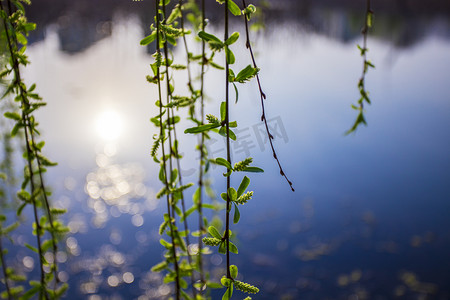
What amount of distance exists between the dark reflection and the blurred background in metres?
0.02

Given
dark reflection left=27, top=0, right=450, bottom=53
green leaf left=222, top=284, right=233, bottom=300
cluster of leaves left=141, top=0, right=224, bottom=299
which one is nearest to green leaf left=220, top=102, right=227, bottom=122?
cluster of leaves left=141, top=0, right=224, bottom=299

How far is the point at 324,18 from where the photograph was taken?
A: 14.5ft

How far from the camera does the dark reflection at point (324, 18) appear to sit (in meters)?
1.92

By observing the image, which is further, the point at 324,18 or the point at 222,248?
the point at 324,18

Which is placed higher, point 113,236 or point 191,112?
point 191,112

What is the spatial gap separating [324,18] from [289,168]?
2093 millimetres

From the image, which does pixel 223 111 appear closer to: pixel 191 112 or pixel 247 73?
pixel 247 73

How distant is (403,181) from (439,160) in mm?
448

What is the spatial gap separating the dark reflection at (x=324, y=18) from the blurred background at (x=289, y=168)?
2 cm

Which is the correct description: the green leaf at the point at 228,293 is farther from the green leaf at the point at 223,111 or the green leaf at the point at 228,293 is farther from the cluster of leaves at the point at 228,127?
the green leaf at the point at 223,111

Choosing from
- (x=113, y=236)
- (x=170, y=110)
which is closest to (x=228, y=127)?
(x=170, y=110)

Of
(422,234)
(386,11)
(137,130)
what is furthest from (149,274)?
(386,11)

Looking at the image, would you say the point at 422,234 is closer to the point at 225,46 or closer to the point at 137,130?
the point at 137,130

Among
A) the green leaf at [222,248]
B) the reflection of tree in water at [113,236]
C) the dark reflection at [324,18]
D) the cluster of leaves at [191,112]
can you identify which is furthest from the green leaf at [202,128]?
the reflection of tree in water at [113,236]
